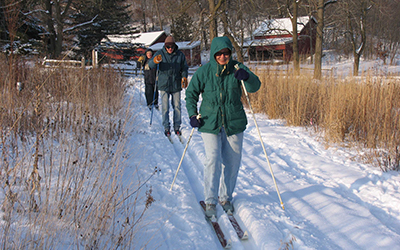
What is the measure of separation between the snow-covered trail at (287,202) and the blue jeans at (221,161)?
0.26m

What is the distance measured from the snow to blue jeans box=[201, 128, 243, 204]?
26cm

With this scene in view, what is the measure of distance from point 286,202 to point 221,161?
37.9 inches

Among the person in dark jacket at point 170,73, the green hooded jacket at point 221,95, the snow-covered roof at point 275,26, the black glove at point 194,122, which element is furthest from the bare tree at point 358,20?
the black glove at point 194,122

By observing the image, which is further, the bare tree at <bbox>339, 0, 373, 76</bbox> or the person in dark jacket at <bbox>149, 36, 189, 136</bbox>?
the bare tree at <bbox>339, 0, 373, 76</bbox>

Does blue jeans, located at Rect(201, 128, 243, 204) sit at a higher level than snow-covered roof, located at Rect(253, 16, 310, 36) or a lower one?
lower

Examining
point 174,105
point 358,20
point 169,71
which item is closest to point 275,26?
point 358,20

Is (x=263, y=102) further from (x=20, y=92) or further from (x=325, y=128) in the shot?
(x=20, y=92)

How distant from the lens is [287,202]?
329cm

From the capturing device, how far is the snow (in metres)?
2.56

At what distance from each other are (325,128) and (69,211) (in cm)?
492


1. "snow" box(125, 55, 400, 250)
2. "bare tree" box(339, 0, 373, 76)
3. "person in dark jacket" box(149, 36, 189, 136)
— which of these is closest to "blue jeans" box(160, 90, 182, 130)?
"person in dark jacket" box(149, 36, 189, 136)

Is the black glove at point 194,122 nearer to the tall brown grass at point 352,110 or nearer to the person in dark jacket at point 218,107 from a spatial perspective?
the person in dark jacket at point 218,107

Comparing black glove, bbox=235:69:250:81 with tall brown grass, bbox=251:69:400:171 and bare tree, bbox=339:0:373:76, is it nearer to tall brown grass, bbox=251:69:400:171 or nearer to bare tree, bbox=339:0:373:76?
tall brown grass, bbox=251:69:400:171

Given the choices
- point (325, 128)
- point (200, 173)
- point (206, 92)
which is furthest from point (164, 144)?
point (325, 128)
